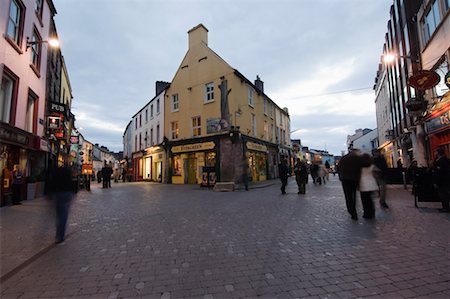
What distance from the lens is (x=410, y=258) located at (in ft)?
11.1

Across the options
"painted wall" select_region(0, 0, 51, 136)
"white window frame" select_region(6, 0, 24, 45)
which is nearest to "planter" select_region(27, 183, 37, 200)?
"painted wall" select_region(0, 0, 51, 136)

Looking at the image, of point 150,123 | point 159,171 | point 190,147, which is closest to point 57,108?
point 190,147

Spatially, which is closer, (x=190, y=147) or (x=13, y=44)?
(x=13, y=44)

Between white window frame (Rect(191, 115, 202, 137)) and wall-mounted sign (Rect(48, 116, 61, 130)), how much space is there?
33.3ft

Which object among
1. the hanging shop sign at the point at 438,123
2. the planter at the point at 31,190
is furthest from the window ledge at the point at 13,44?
the hanging shop sign at the point at 438,123

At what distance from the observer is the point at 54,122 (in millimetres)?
14844

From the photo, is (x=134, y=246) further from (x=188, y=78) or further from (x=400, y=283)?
(x=188, y=78)

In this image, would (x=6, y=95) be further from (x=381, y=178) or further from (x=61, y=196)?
(x=381, y=178)

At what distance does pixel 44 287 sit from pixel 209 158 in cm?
1769

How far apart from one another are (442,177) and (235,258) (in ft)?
19.9

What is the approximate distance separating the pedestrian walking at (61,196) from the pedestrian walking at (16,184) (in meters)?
6.85

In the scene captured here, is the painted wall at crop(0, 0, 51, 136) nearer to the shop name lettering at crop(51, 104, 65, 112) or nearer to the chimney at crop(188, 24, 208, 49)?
the shop name lettering at crop(51, 104, 65, 112)

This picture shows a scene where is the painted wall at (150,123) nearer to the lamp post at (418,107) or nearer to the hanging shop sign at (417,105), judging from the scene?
the lamp post at (418,107)

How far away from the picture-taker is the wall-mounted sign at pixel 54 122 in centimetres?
1464
